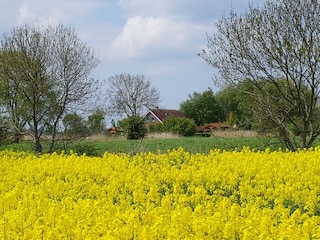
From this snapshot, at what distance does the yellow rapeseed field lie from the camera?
220 inches

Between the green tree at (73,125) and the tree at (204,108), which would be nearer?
the green tree at (73,125)

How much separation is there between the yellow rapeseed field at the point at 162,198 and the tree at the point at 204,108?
162 feet

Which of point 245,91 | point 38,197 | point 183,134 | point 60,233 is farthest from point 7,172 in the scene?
point 183,134

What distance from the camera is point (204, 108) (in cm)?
6650

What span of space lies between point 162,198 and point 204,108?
58510 mm

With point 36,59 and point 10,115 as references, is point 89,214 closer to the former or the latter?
point 36,59

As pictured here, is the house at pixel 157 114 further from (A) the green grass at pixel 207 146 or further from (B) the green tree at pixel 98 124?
(A) the green grass at pixel 207 146

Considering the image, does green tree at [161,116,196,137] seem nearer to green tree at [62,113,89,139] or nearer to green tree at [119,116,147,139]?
green tree at [119,116,147,139]

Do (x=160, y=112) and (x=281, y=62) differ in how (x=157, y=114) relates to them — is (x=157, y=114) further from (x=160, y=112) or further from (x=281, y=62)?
(x=281, y=62)

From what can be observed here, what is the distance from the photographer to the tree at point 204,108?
6575 centimetres

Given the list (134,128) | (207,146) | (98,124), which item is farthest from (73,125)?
(134,128)

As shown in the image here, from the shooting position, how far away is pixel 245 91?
66.2 ft

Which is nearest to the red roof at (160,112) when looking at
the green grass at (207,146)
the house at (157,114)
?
the house at (157,114)

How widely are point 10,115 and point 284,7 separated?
13.8 metres
